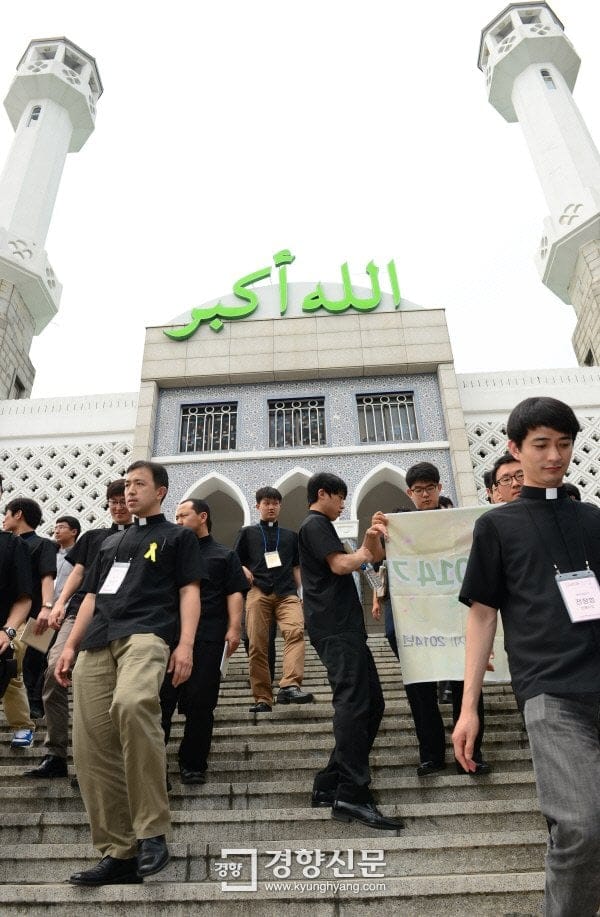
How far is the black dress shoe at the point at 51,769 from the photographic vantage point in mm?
3447

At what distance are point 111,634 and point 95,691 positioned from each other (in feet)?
0.73

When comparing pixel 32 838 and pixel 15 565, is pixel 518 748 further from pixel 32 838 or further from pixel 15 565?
pixel 15 565

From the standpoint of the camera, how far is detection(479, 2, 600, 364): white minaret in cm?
1352

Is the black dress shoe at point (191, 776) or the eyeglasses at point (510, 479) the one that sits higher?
the eyeglasses at point (510, 479)

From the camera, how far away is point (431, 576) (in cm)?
398

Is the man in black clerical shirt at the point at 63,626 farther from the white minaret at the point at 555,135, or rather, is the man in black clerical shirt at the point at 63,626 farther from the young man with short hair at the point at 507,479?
the white minaret at the point at 555,135

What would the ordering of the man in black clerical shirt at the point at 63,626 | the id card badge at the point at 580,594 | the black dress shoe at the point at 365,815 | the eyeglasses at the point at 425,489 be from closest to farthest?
the id card badge at the point at 580,594 → the black dress shoe at the point at 365,815 → the man in black clerical shirt at the point at 63,626 → the eyeglasses at the point at 425,489

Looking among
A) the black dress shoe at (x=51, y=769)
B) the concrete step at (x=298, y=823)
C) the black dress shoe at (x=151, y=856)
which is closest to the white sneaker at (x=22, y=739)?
the black dress shoe at (x=51, y=769)

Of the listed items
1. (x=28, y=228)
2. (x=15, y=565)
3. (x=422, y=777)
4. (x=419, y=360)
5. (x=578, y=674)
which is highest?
(x=28, y=228)

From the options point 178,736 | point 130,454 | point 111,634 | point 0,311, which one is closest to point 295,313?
point 130,454

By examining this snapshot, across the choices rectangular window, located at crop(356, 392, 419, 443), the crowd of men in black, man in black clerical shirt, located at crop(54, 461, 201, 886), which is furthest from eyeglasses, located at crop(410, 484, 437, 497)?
rectangular window, located at crop(356, 392, 419, 443)

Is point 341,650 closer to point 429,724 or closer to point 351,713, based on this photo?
point 351,713

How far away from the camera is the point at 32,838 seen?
2943mm

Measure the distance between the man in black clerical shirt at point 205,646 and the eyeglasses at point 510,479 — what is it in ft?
5.39
